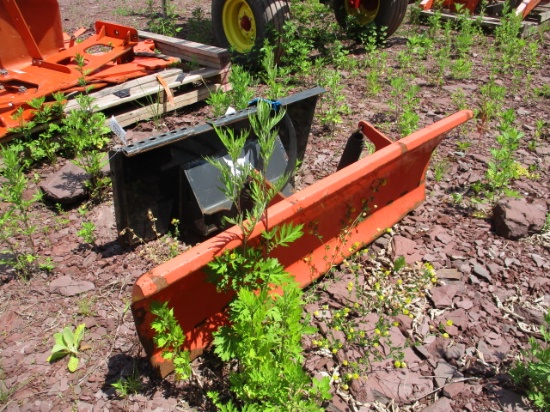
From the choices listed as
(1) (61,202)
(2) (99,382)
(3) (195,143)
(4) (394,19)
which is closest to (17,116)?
(1) (61,202)

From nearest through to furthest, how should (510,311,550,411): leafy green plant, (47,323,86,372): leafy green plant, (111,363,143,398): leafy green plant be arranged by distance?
(510,311,550,411): leafy green plant, (111,363,143,398): leafy green plant, (47,323,86,372): leafy green plant

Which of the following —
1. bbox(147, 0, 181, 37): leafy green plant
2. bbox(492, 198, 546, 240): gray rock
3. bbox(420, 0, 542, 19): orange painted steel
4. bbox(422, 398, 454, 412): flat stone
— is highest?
bbox(420, 0, 542, 19): orange painted steel

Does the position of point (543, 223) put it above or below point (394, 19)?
below

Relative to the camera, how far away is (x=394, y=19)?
6.81 metres

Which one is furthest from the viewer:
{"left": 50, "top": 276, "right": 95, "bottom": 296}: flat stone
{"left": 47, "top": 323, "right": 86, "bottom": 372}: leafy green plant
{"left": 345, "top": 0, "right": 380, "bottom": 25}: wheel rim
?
{"left": 345, "top": 0, "right": 380, "bottom": 25}: wheel rim

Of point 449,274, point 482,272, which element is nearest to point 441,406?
point 449,274

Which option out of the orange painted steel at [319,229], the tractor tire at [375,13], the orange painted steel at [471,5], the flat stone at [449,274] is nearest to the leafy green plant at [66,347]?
the orange painted steel at [319,229]

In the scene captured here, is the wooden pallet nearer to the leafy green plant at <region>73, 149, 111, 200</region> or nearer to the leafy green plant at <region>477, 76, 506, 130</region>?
the leafy green plant at <region>73, 149, 111, 200</region>

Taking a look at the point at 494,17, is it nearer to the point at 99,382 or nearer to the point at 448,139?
the point at 448,139

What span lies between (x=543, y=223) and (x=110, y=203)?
3.34 meters

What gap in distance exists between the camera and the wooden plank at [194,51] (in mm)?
5441

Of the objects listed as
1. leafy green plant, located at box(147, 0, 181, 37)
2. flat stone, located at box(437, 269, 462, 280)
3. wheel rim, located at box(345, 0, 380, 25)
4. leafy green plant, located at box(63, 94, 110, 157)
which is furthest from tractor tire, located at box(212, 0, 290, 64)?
flat stone, located at box(437, 269, 462, 280)

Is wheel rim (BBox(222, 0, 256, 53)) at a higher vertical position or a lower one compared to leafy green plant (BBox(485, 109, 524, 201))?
higher

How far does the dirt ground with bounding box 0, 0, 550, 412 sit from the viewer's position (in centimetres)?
248
